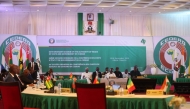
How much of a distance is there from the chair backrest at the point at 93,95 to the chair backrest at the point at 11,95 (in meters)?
0.97

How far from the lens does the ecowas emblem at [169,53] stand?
18.6 m

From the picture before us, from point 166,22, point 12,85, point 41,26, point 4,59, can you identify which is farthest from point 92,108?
point 166,22

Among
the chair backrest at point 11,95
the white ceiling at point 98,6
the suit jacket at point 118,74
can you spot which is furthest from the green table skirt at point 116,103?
the white ceiling at point 98,6

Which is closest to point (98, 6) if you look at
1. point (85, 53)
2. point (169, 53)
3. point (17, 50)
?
point (85, 53)

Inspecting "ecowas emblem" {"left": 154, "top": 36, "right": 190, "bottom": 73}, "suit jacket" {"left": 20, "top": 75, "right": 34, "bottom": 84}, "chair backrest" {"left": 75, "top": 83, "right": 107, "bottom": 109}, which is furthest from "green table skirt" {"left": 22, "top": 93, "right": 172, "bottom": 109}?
"ecowas emblem" {"left": 154, "top": 36, "right": 190, "bottom": 73}

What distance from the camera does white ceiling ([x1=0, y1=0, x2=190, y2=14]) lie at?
17.3 metres

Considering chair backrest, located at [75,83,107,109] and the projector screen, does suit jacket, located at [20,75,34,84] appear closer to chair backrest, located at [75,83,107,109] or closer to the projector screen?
chair backrest, located at [75,83,107,109]

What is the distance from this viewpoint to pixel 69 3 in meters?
17.8

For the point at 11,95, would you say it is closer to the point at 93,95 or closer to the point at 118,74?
the point at 93,95

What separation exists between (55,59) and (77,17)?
3.96 m

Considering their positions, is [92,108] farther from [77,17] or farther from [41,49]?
[77,17]

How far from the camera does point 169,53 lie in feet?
61.2

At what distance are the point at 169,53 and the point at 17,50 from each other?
321 inches

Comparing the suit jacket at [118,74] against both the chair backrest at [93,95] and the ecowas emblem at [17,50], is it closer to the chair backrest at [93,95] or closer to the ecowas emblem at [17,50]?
the ecowas emblem at [17,50]
